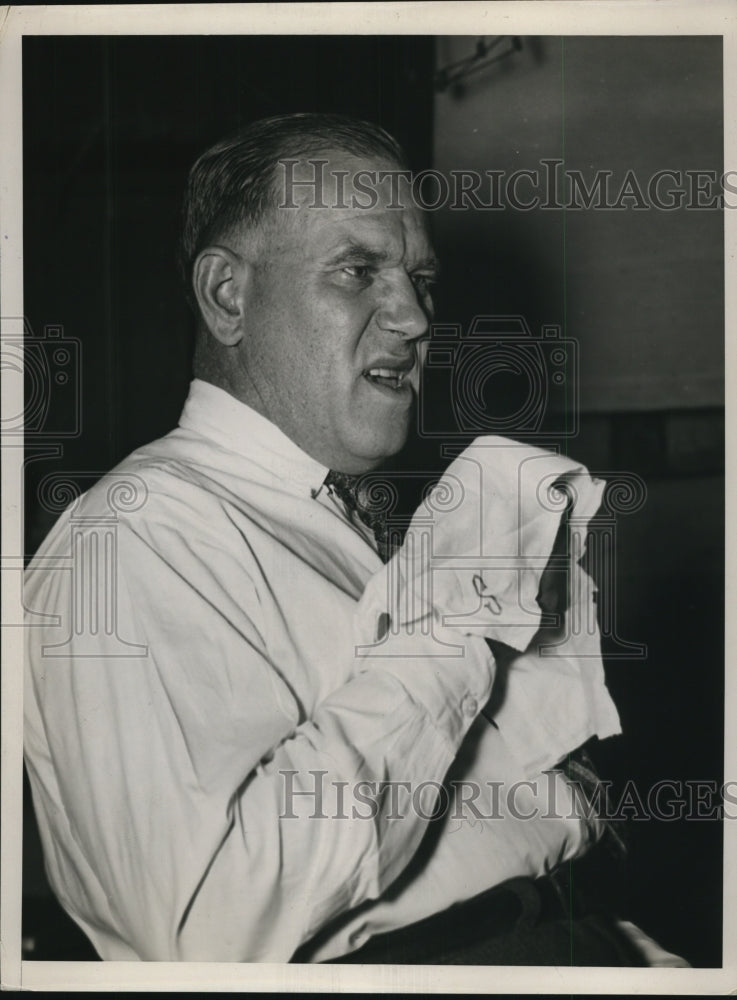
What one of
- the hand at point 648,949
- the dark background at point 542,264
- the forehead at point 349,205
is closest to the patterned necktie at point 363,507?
the dark background at point 542,264

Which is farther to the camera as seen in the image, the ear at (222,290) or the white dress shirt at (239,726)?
the ear at (222,290)

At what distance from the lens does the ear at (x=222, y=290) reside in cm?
179

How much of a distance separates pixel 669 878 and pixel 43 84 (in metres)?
1.84

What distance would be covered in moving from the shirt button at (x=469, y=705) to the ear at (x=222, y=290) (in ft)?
2.37

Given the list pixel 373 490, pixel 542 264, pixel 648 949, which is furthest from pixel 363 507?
pixel 648 949

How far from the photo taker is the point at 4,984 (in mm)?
1880

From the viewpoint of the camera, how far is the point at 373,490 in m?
1.84

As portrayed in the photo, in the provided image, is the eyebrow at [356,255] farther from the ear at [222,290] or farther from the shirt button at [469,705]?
the shirt button at [469,705]

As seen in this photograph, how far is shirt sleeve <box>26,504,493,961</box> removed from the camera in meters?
1.67

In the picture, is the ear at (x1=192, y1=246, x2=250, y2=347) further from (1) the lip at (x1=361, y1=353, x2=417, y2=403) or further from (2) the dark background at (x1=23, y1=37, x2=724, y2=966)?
(1) the lip at (x1=361, y1=353, x2=417, y2=403)

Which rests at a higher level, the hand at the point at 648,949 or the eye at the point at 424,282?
the eye at the point at 424,282

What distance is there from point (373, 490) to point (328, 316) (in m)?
0.31

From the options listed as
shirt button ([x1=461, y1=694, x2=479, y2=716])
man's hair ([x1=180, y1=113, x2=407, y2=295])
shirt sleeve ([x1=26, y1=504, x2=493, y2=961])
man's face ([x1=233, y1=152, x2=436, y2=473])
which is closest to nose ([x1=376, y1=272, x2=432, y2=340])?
man's face ([x1=233, y1=152, x2=436, y2=473])

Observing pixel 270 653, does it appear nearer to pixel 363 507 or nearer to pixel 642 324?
pixel 363 507
